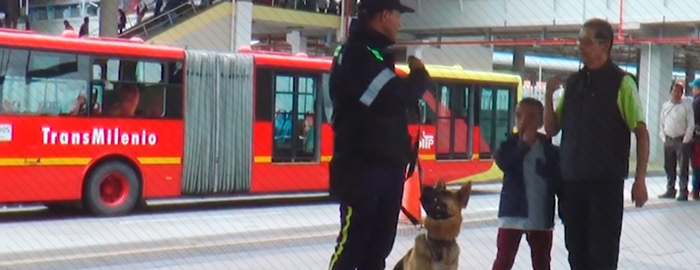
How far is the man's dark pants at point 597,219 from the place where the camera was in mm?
4801

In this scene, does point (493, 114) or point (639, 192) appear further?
point (493, 114)

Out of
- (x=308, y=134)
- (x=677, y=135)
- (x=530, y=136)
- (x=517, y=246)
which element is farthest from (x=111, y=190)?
(x=530, y=136)

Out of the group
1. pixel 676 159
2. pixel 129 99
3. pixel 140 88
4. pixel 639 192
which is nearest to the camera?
pixel 639 192

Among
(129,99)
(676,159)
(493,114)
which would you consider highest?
(129,99)

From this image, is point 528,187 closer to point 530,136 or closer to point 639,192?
point 530,136

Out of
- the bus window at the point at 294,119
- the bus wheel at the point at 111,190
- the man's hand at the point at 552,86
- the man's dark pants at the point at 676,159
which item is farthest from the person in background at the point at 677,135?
the man's hand at the point at 552,86

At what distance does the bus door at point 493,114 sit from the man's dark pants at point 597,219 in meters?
10.8

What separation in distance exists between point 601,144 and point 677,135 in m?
9.45

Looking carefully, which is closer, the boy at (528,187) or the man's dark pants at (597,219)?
the man's dark pants at (597,219)

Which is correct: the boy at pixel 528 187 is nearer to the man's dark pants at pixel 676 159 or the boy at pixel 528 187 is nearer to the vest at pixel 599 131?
the vest at pixel 599 131

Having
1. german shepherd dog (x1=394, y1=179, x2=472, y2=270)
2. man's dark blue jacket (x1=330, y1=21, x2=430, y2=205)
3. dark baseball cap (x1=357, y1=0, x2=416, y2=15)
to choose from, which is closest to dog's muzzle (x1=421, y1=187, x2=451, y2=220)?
german shepherd dog (x1=394, y1=179, x2=472, y2=270)

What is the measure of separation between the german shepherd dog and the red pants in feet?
2.75

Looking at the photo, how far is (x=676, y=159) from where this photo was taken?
45.6 ft

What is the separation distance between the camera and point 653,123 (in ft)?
63.5
